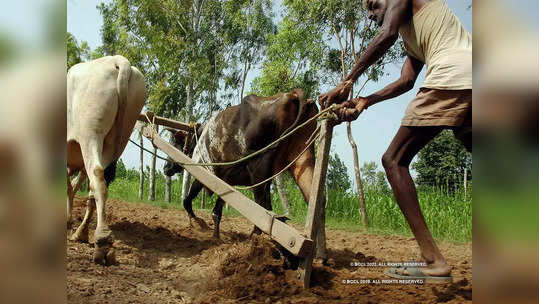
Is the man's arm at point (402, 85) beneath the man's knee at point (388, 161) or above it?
above

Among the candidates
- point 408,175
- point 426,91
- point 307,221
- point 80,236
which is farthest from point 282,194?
point 426,91

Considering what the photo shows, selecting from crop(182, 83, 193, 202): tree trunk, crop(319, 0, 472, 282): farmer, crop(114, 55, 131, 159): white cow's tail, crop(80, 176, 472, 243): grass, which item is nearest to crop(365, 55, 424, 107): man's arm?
crop(319, 0, 472, 282): farmer

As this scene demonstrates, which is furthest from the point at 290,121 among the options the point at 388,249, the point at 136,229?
the point at 136,229

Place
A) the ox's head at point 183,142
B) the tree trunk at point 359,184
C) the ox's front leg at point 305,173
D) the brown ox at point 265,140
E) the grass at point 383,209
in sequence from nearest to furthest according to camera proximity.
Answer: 1. the ox's front leg at point 305,173
2. the brown ox at point 265,140
3. the ox's head at point 183,142
4. the grass at point 383,209
5. the tree trunk at point 359,184

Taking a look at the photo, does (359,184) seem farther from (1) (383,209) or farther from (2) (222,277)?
(2) (222,277)

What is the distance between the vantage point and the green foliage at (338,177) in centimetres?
780

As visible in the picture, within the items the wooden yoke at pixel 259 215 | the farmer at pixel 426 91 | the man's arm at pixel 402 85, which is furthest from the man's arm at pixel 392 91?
the wooden yoke at pixel 259 215

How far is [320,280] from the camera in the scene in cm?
287

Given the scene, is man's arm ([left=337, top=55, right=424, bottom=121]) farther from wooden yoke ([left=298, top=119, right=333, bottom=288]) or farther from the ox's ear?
the ox's ear

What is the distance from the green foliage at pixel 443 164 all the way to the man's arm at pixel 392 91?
144 inches

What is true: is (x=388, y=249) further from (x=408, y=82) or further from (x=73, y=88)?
(x=73, y=88)

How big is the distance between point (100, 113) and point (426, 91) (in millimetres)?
2546

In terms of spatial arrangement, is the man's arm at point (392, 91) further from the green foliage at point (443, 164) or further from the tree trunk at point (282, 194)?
the green foliage at point (443, 164)
